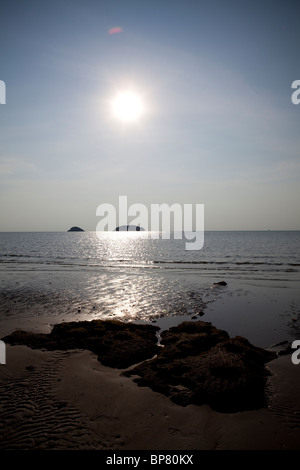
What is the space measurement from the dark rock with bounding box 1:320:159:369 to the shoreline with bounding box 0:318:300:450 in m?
1.08

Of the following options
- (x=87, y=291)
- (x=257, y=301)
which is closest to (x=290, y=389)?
(x=257, y=301)

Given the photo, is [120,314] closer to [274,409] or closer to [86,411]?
[86,411]

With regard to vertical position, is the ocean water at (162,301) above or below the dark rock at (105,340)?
below

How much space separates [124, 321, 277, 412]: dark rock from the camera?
24.6 feet

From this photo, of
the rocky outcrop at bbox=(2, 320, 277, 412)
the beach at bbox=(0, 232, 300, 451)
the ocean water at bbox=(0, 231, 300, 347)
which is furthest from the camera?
the ocean water at bbox=(0, 231, 300, 347)

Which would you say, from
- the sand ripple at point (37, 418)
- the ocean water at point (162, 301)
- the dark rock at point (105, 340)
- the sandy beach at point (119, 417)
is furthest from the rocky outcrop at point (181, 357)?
the sand ripple at point (37, 418)

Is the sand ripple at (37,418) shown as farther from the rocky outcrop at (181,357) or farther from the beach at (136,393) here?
the rocky outcrop at (181,357)

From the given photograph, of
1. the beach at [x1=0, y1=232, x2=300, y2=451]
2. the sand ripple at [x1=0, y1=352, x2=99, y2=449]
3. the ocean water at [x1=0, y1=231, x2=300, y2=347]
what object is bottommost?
the ocean water at [x1=0, y1=231, x2=300, y2=347]

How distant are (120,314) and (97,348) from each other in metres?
5.68

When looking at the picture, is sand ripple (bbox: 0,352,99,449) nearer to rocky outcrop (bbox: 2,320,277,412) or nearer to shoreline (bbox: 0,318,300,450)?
shoreline (bbox: 0,318,300,450)

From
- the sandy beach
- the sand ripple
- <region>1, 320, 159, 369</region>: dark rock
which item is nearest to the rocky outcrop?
<region>1, 320, 159, 369</region>: dark rock

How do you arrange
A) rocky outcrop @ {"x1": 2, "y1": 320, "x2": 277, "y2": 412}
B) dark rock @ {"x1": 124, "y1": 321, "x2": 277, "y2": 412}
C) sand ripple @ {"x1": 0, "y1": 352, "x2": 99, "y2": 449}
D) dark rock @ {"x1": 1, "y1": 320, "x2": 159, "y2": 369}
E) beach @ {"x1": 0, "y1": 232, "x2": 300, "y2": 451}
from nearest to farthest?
sand ripple @ {"x1": 0, "y1": 352, "x2": 99, "y2": 449}, beach @ {"x1": 0, "y1": 232, "x2": 300, "y2": 451}, dark rock @ {"x1": 124, "y1": 321, "x2": 277, "y2": 412}, rocky outcrop @ {"x1": 2, "y1": 320, "x2": 277, "y2": 412}, dark rock @ {"x1": 1, "y1": 320, "x2": 159, "y2": 369}

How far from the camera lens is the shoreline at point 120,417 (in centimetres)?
596

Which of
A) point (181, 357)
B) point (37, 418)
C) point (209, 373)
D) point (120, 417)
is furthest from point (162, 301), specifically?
point (37, 418)
